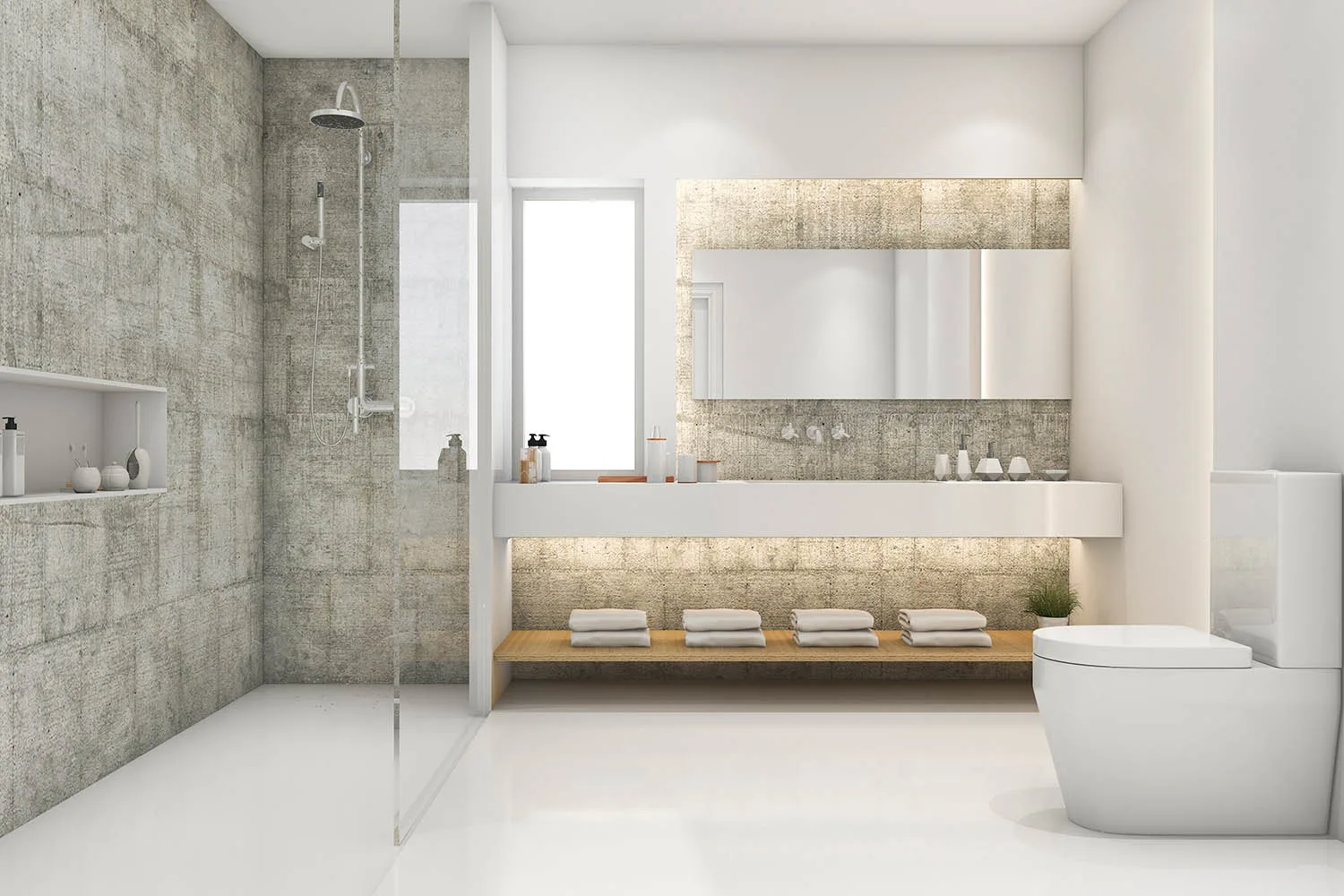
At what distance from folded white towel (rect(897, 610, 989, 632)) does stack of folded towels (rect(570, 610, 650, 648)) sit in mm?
1147

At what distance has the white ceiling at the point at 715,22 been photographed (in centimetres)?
382

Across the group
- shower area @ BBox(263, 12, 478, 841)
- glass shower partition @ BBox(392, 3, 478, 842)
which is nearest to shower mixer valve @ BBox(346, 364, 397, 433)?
shower area @ BBox(263, 12, 478, 841)

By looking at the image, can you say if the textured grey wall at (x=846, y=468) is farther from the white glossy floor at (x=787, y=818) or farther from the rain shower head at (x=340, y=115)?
the rain shower head at (x=340, y=115)

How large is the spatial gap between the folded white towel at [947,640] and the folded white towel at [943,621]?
2cm

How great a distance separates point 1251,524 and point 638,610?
2405 mm

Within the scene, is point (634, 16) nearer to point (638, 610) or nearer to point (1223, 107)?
point (1223, 107)

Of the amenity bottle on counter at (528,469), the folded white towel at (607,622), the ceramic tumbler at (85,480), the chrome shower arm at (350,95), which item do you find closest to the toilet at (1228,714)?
the folded white towel at (607,622)

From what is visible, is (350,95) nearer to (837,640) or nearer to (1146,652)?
(837,640)

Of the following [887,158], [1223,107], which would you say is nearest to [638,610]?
[887,158]

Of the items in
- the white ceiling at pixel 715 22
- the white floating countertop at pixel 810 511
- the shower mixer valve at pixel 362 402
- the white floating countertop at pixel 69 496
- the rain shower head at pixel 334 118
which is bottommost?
the white floating countertop at pixel 810 511

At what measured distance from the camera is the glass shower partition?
2.54 m

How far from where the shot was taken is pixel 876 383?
4.41 meters

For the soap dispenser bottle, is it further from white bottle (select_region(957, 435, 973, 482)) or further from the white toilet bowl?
the white toilet bowl

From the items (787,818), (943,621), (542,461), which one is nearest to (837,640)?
(943,621)
